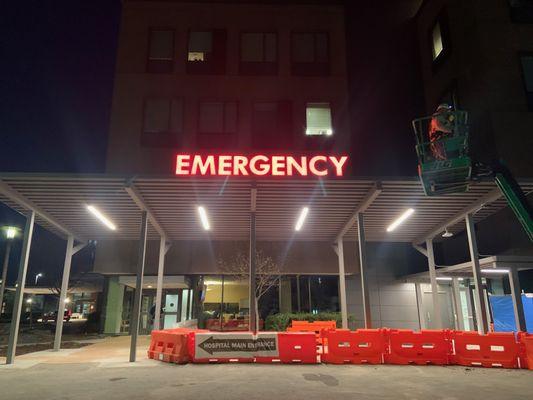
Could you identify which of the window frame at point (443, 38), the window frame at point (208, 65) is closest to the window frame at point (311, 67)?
the window frame at point (208, 65)

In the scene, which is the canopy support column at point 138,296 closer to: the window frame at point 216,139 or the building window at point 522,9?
the window frame at point 216,139

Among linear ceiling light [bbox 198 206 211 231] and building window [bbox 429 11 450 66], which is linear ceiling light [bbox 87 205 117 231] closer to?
linear ceiling light [bbox 198 206 211 231]

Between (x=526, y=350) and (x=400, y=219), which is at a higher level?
(x=400, y=219)

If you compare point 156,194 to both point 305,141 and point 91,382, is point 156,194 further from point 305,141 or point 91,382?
point 305,141

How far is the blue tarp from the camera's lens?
14.9 m

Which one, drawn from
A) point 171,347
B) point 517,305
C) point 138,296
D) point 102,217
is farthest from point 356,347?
point 102,217

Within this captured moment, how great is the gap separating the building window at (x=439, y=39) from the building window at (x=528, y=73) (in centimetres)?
411

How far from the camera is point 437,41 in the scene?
2341cm

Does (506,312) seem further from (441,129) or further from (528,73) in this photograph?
(528,73)

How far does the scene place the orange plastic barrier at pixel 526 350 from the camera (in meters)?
10.5

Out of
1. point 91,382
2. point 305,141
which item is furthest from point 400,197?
point 91,382

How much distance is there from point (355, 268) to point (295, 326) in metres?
5.19

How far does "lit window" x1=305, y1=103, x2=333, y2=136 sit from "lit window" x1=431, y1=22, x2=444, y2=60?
8365mm

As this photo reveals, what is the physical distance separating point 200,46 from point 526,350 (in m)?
20.3
